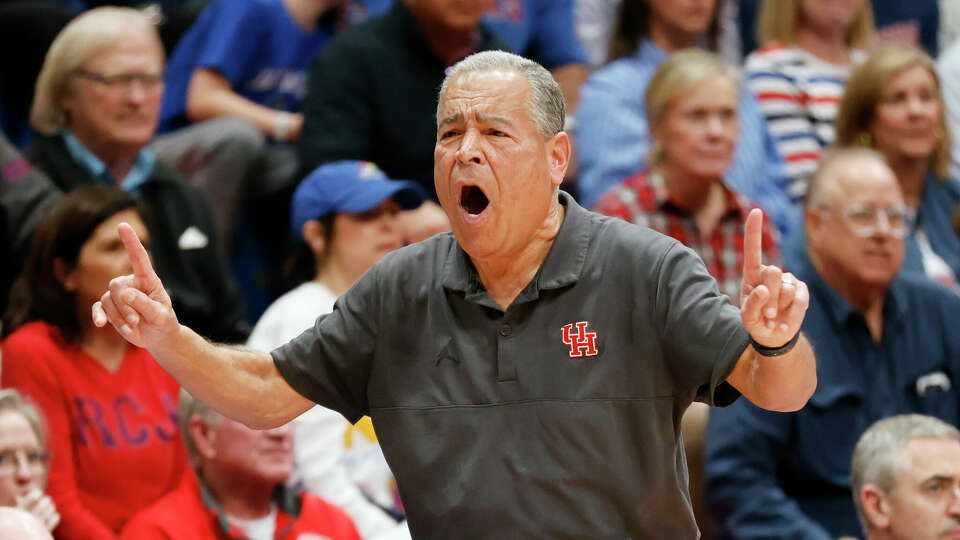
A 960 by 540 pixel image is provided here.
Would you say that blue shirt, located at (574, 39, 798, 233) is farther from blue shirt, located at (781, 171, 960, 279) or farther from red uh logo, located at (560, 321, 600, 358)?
red uh logo, located at (560, 321, 600, 358)

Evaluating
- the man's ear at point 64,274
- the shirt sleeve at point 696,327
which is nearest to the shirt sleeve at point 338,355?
the shirt sleeve at point 696,327

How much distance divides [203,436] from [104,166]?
1138mm

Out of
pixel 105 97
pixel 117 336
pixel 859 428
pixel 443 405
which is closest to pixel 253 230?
pixel 105 97

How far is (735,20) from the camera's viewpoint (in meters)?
5.96

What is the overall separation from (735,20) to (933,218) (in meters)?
1.42

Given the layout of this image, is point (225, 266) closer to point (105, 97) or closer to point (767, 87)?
point (105, 97)

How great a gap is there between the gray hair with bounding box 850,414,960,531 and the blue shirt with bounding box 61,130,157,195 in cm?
223

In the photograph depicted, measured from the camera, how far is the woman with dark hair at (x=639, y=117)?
4.80 meters

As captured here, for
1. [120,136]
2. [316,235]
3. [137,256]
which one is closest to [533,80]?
[137,256]

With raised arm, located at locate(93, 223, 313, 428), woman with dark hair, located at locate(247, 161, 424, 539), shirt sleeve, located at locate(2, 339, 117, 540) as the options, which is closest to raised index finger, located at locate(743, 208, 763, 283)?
raised arm, located at locate(93, 223, 313, 428)

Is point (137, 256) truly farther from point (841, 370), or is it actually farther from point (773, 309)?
point (841, 370)

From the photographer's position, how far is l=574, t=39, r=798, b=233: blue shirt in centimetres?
479

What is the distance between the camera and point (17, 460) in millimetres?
3072

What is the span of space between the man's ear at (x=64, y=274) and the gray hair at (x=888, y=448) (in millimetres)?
2049
